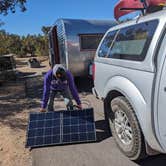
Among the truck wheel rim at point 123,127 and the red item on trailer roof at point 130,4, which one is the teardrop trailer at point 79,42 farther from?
the truck wheel rim at point 123,127

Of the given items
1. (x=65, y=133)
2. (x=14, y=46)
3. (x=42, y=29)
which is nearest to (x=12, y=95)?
(x=65, y=133)

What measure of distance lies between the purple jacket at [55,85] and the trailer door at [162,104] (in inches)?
88.9

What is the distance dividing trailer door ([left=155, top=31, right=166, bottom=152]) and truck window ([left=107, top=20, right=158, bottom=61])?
0.35 m

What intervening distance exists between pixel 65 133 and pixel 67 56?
5124mm

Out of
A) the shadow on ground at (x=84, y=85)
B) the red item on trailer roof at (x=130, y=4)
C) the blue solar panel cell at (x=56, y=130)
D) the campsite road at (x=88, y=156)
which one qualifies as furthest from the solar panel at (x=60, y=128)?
the shadow on ground at (x=84, y=85)

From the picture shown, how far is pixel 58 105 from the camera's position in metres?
7.63

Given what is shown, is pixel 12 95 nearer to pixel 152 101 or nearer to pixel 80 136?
pixel 80 136

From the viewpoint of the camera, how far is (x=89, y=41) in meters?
9.86

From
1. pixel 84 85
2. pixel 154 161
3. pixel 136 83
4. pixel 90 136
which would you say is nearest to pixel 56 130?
pixel 90 136

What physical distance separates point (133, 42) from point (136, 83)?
75cm

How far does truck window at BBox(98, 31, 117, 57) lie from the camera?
15.8ft

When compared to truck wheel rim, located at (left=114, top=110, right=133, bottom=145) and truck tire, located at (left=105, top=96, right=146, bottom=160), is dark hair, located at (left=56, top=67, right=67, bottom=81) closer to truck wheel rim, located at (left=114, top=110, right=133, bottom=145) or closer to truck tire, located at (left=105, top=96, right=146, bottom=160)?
truck tire, located at (left=105, top=96, right=146, bottom=160)

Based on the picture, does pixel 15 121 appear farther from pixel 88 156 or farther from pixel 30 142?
pixel 88 156

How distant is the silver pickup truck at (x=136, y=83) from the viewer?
303 centimetres
